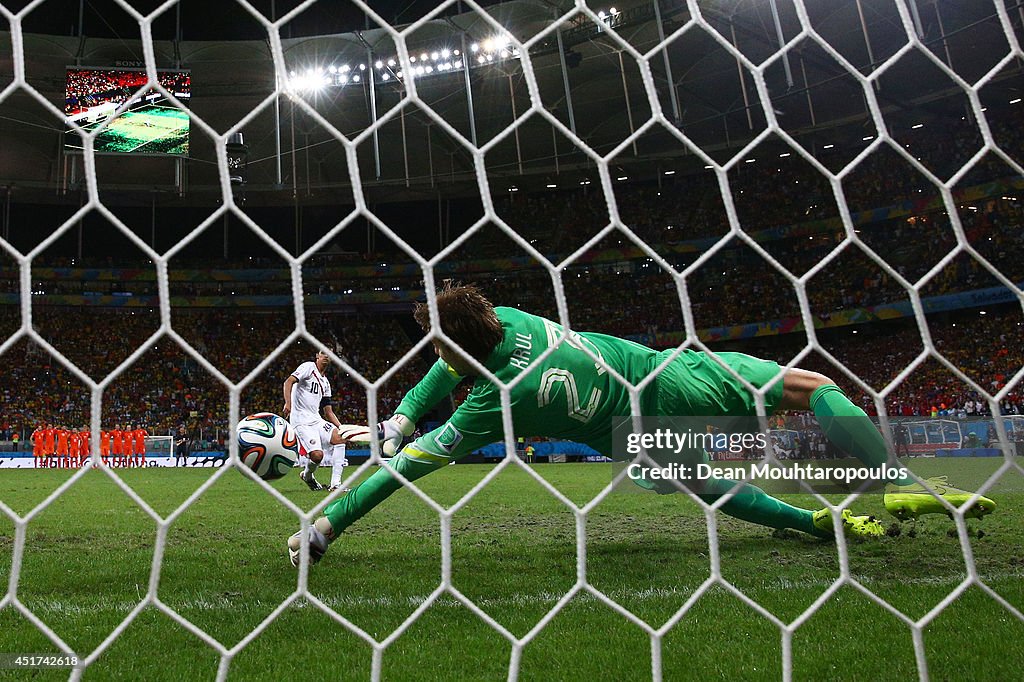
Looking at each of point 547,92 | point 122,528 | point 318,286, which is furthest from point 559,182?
point 122,528

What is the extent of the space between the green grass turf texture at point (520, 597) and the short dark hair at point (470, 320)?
76cm

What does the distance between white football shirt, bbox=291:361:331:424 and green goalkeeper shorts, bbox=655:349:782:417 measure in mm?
4535

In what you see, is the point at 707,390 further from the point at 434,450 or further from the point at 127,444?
the point at 127,444

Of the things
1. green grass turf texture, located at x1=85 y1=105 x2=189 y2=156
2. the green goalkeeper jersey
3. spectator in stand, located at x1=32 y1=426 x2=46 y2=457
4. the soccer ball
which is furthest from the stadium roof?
the green goalkeeper jersey

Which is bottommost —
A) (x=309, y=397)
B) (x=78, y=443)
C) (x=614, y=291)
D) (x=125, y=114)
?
(x=78, y=443)

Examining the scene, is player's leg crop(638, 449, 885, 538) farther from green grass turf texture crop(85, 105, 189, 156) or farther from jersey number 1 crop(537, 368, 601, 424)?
green grass turf texture crop(85, 105, 189, 156)

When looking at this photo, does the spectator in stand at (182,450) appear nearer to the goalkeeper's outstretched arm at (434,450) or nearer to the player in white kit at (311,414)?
the player in white kit at (311,414)

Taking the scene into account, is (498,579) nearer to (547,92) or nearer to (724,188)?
(724,188)

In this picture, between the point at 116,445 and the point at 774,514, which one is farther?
the point at 116,445

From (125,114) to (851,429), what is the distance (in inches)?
647

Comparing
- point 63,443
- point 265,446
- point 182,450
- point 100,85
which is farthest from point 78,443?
point 265,446

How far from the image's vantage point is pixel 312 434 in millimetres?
6629

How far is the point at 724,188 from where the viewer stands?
184cm

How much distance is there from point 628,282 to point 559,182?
3.60 m
